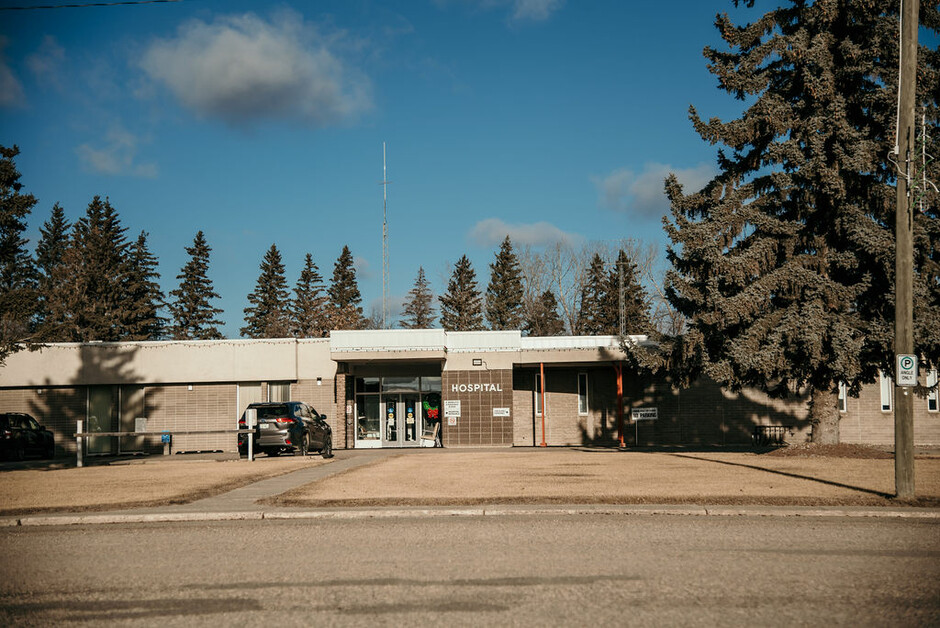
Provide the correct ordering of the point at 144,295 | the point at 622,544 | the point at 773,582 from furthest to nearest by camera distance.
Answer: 1. the point at 144,295
2. the point at 622,544
3. the point at 773,582

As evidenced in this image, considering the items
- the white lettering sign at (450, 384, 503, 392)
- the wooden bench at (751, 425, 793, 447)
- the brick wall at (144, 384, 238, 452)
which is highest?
the white lettering sign at (450, 384, 503, 392)

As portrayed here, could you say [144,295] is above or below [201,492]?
above

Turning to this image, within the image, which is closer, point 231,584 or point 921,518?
point 231,584

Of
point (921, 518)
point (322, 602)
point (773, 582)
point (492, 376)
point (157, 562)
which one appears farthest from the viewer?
point (492, 376)

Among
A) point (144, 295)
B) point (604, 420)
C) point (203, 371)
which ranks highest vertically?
point (144, 295)

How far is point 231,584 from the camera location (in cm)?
681

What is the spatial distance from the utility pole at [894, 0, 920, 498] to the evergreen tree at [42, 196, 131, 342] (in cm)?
6276

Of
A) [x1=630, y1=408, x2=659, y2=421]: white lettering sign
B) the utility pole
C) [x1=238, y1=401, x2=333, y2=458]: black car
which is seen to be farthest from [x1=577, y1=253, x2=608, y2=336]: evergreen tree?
the utility pole

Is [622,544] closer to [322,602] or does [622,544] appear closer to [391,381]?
[322,602]

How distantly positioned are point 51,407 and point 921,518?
37980 millimetres

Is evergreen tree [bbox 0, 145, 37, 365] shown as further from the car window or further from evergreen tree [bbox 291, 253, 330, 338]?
evergreen tree [bbox 291, 253, 330, 338]

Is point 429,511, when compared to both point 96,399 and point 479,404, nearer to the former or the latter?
point 479,404

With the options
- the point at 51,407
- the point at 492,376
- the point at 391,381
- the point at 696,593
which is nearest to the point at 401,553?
the point at 696,593

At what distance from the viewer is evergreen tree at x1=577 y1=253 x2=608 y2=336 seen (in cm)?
6612
